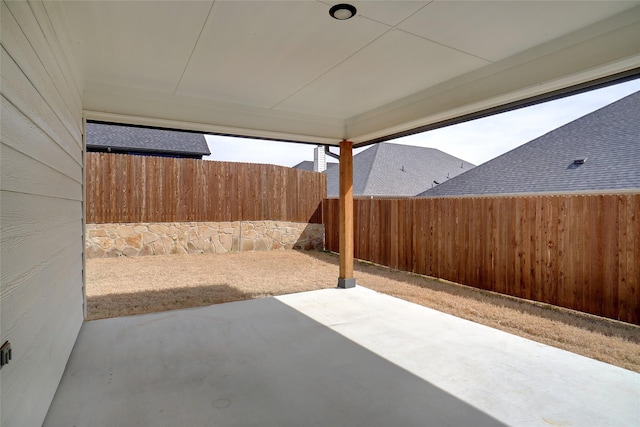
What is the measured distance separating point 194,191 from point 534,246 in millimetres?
7013

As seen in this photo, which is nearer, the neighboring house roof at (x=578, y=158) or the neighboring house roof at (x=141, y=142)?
the neighboring house roof at (x=578, y=158)

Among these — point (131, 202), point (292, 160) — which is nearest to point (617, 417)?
point (131, 202)

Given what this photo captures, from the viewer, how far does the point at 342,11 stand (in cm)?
212

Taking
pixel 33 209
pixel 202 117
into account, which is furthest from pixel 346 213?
pixel 33 209

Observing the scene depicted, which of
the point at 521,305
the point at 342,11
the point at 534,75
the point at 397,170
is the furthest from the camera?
the point at 397,170

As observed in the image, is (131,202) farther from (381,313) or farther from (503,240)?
(503,240)

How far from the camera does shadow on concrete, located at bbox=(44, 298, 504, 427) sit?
1948mm

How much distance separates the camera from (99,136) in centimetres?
1109

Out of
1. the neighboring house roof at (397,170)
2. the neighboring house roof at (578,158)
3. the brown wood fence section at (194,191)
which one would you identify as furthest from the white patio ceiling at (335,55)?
the neighboring house roof at (397,170)

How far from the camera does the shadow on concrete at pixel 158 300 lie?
→ 4.05 m

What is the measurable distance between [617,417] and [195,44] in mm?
3522

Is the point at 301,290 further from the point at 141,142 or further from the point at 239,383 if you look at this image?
the point at 141,142

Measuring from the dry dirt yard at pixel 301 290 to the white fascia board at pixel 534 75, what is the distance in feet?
6.99

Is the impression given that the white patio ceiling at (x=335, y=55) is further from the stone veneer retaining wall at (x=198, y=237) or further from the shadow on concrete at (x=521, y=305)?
the stone veneer retaining wall at (x=198, y=237)
